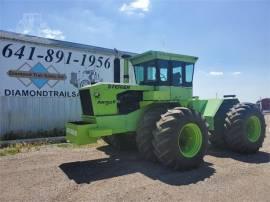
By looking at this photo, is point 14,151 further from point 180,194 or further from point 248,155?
point 248,155

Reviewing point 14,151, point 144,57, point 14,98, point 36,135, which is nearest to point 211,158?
point 144,57

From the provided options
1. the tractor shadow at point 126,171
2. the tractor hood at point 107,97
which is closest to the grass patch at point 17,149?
the tractor shadow at point 126,171

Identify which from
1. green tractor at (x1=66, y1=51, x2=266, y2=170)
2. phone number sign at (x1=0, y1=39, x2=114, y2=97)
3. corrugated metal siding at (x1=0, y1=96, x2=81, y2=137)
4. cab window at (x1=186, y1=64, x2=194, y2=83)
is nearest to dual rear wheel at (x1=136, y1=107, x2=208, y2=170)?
green tractor at (x1=66, y1=51, x2=266, y2=170)

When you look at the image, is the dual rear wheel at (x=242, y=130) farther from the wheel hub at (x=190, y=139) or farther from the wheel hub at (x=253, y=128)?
the wheel hub at (x=190, y=139)

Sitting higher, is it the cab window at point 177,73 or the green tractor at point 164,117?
the cab window at point 177,73

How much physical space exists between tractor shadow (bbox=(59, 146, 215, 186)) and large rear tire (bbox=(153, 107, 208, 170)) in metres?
0.24

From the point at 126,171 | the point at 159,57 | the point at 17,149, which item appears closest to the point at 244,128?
the point at 159,57

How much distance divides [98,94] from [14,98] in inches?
230

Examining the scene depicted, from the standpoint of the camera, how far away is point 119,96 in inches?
287

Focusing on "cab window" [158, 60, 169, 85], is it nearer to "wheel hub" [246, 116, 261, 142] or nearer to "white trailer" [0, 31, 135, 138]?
"white trailer" [0, 31, 135, 138]

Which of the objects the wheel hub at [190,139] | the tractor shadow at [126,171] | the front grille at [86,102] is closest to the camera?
the tractor shadow at [126,171]

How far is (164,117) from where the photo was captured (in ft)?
21.1

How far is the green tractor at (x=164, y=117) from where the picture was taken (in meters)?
6.40

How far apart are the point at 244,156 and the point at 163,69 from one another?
347 cm
